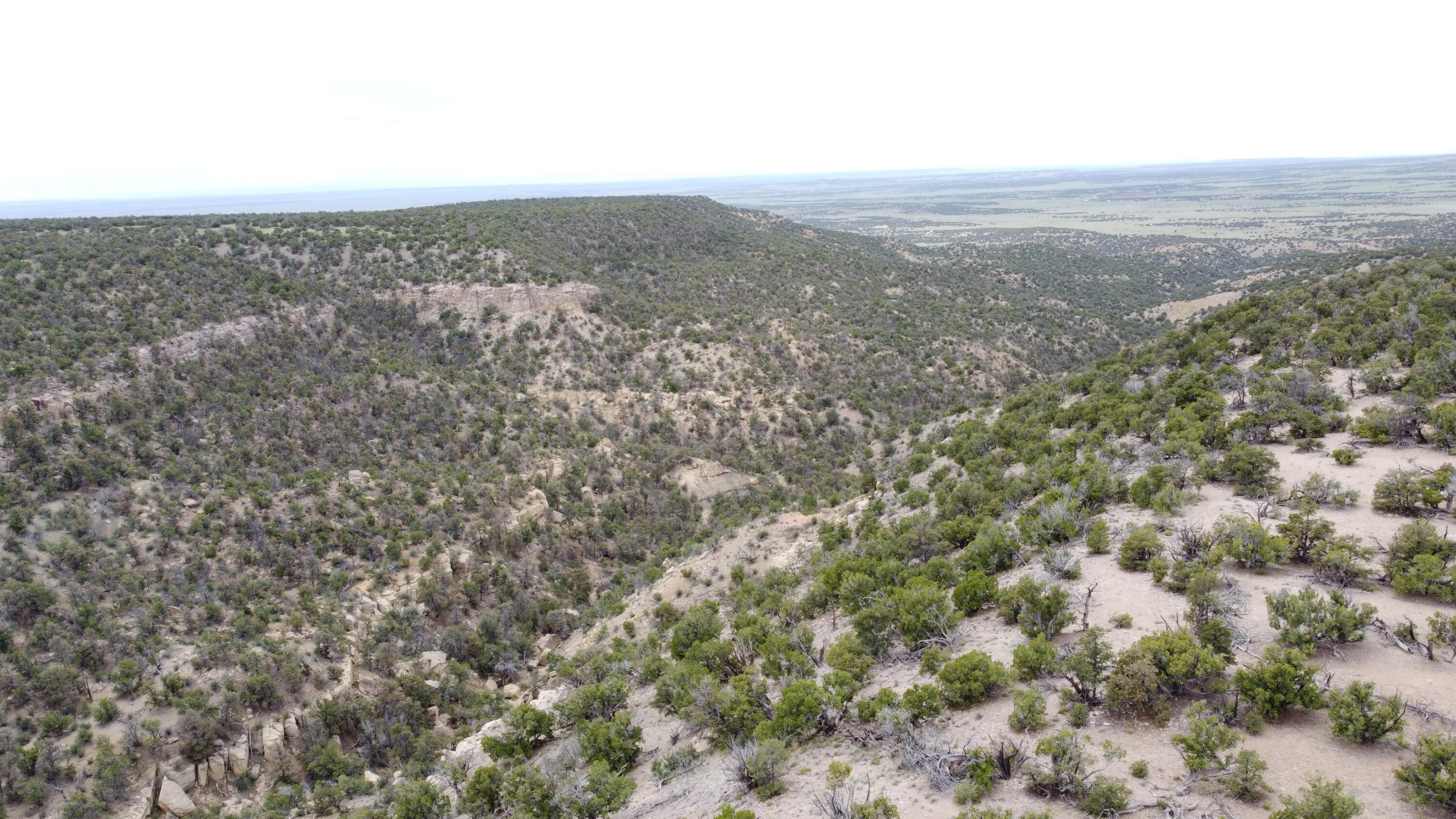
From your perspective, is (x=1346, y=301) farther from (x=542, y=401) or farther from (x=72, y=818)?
(x=72, y=818)

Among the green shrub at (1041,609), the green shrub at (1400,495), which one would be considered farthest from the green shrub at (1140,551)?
the green shrub at (1400,495)

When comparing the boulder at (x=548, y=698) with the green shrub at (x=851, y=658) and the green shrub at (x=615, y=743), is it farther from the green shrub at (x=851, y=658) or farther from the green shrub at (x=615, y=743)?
the green shrub at (x=851, y=658)

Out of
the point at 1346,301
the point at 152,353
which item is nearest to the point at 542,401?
the point at 152,353

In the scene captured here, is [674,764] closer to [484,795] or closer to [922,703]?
[484,795]

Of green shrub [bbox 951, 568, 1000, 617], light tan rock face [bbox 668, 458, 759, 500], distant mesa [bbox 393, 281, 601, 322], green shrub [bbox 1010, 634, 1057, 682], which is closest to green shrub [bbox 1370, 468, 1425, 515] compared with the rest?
green shrub [bbox 951, 568, 1000, 617]

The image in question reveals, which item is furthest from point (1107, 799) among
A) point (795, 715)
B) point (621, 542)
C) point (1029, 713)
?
point (621, 542)

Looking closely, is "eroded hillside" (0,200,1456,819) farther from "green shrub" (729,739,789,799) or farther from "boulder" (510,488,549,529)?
"boulder" (510,488,549,529)

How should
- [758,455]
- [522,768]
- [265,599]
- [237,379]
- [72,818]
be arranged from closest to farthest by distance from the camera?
[522,768], [72,818], [265,599], [237,379], [758,455]
